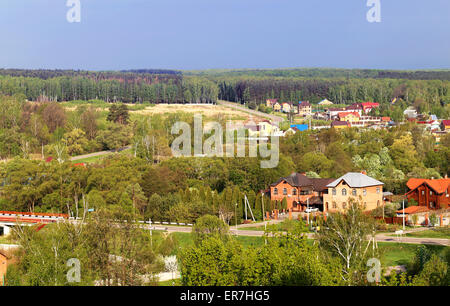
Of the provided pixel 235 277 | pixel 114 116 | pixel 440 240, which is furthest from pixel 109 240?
pixel 114 116

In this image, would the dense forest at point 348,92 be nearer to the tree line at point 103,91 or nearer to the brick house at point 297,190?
the tree line at point 103,91

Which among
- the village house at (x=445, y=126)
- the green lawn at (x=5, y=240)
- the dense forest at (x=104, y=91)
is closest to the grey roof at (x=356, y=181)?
the green lawn at (x=5, y=240)

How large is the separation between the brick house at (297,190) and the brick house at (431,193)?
207 inches

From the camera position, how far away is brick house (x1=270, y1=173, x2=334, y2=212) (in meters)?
39.4

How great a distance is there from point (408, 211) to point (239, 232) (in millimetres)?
10037

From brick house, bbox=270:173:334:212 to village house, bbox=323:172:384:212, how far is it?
1721 mm

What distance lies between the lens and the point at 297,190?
131 ft

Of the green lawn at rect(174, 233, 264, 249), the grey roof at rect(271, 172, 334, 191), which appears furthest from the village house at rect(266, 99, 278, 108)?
the green lawn at rect(174, 233, 264, 249)

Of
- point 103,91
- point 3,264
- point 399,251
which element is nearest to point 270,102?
point 103,91

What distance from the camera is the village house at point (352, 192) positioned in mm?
36969

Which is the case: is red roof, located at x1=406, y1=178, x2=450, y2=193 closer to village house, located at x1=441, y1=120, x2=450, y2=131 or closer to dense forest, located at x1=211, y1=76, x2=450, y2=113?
village house, located at x1=441, y1=120, x2=450, y2=131

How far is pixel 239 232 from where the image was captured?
32531mm

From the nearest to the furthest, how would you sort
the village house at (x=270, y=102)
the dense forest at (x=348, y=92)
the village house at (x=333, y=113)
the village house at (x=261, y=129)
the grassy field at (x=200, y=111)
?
the village house at (x=261, y=129) < the grassy field at (x=200, y=111) < the village house at (x=333, y=113) < the village house at (x=270, y=102) < the dense forest at (x=348, y=92)

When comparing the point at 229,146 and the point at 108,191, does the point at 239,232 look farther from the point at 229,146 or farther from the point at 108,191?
the point at 229,146
